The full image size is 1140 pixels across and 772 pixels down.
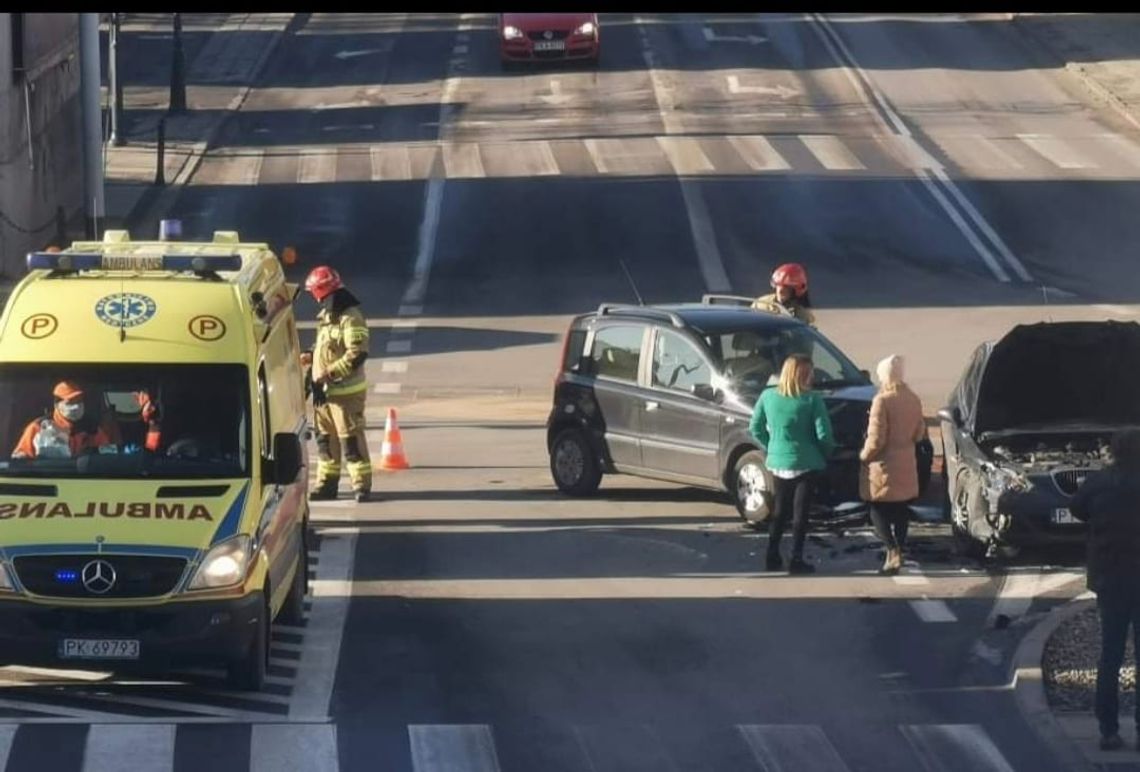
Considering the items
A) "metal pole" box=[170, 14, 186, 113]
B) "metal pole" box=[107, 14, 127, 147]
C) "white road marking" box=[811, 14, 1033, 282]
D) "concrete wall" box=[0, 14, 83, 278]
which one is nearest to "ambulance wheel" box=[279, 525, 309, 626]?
"concrete wall" box=[0, 14, 83, 278]

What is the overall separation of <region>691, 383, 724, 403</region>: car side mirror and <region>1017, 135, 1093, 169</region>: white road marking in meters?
24.5

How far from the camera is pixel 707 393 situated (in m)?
18.2

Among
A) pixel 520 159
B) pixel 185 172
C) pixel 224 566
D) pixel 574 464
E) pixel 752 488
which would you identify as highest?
pixel 224 566

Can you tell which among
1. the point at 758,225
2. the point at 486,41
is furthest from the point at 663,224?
the point at 486,41

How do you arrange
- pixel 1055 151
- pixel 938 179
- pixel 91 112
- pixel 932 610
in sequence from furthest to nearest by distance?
pixel 1055 151 → pixel 938 179 → pixel 91 112 → pixel 932 610

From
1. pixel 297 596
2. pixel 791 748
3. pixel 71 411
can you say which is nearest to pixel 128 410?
pixel 71 411

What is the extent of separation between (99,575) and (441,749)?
215 centimetres

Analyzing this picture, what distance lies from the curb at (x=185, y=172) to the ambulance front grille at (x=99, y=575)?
2462 centimetres

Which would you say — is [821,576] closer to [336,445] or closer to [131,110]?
[336,445]

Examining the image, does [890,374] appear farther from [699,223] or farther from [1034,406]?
[699,223]

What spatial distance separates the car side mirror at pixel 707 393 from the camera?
18172 mm

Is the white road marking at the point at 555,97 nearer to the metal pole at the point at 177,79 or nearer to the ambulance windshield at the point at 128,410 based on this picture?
the metal pole at the point at 177,79

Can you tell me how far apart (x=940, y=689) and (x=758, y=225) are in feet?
79.2

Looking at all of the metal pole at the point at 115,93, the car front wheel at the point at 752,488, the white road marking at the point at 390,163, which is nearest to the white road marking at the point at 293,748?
the car front wheel at the point at 752,488
